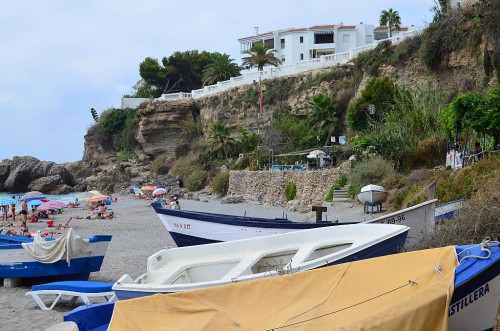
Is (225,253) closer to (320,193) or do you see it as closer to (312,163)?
(320,193)

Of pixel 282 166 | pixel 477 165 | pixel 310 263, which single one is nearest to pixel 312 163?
pixel 282 166

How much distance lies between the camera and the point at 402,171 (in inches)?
1083

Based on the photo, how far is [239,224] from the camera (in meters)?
13.8

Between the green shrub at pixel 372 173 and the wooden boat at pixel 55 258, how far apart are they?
15.1m

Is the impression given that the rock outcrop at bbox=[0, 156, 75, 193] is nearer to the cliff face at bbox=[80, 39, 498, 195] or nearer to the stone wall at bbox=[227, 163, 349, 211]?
the cliff face at bbox=[80, 39, 498, 195]

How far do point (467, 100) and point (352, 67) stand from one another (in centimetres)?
2584

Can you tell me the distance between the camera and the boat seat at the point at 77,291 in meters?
10.9

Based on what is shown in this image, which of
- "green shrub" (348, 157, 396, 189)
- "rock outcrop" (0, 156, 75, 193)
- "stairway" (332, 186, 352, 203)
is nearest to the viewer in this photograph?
"green shrub" (348, 157, 396, 189)

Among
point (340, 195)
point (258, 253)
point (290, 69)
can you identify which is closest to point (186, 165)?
point (290, 69)

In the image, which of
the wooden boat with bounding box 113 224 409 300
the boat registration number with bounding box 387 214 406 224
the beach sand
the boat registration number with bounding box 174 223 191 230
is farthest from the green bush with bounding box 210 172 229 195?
the wooden boat with bounding box 113 224 409 300

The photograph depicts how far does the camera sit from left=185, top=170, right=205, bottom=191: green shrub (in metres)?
50.2

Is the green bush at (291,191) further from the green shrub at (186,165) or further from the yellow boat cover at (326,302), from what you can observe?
the yellow boat cover at (326,302)

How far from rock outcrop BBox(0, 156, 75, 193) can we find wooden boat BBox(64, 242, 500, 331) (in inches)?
2398

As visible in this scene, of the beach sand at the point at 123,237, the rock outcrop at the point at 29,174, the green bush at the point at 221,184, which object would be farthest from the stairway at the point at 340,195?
the rock outcrop at the point at 29,174
